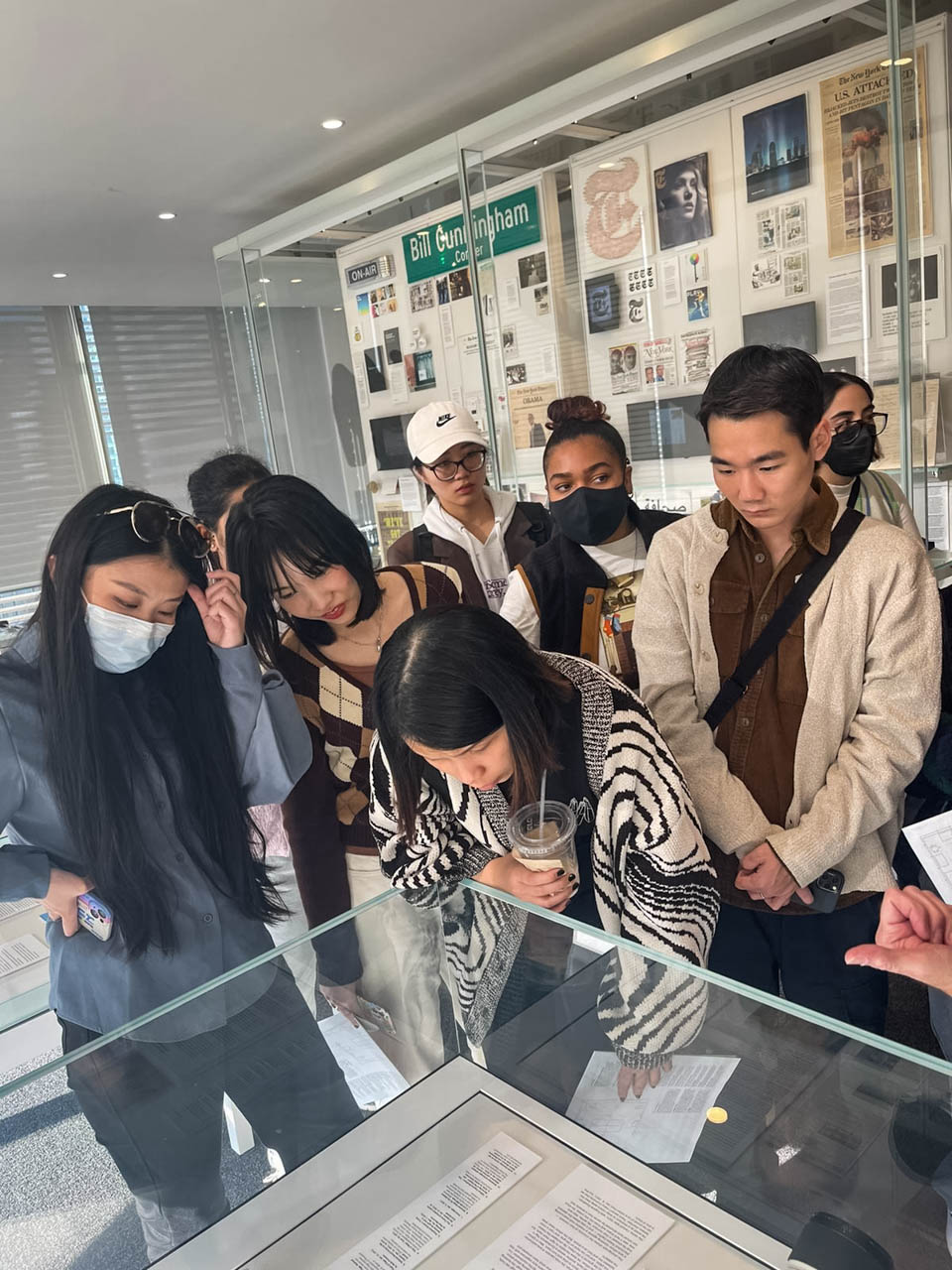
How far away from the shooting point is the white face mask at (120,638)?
1485mm

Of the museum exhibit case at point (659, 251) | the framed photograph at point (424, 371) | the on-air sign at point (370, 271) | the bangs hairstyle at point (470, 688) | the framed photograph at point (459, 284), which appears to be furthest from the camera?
the on-air sign at point (370, 271)

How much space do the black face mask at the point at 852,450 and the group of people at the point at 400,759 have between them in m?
0.78

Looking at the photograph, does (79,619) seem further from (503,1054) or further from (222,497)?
(222,497)

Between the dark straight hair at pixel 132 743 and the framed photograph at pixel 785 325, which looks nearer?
the dark straight hair at pixel 132 743

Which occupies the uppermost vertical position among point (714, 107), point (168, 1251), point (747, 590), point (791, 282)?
point (714, 107)

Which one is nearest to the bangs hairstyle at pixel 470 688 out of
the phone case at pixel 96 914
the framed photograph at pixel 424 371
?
the phone case at pixel 96 914

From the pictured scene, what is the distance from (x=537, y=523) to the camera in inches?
115

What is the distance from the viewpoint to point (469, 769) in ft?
4.70

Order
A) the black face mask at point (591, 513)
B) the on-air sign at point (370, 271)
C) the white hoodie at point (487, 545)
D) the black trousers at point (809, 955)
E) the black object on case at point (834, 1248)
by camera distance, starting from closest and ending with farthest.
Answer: the black object on case at point (834, 1248), the black trousers at point (809, 955), the black face mask at point (591, 513), the white hoodie at point (487, 545), the on-air sign at point (370, 271)

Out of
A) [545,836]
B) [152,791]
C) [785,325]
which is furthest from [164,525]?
[785,325]

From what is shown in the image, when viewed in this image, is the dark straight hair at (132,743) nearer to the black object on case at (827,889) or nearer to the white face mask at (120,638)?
the white face mask at (120,638)

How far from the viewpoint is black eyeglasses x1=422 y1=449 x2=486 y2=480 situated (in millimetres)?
2797

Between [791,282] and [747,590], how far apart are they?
2.28m

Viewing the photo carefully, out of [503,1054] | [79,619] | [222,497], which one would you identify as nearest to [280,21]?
[222,497]
